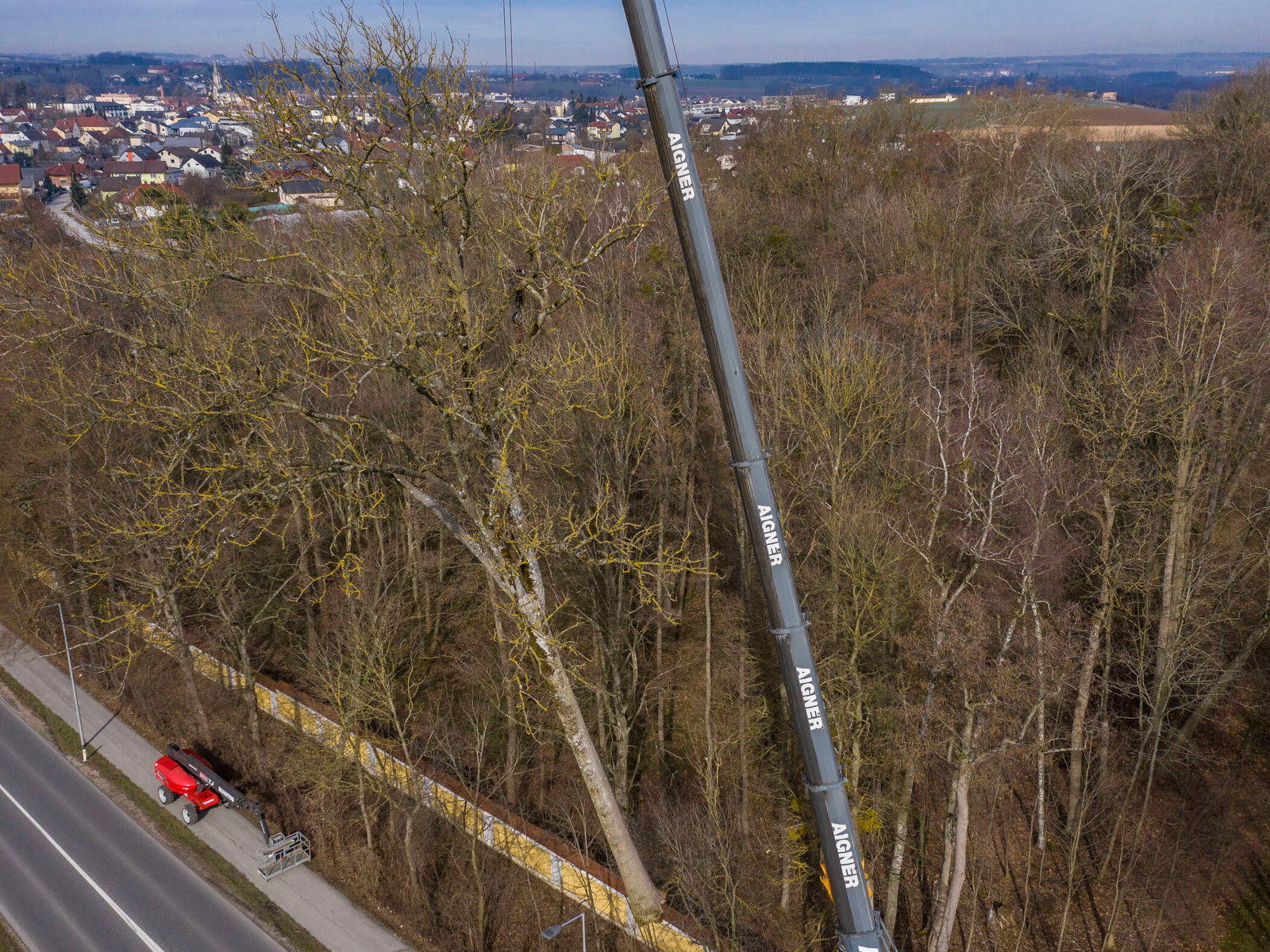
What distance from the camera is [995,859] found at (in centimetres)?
1642

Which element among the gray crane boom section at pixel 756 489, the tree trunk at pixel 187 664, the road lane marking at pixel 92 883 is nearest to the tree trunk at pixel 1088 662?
the gray crane boom section at pixel 756 489

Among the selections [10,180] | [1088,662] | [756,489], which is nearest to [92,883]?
[756,489]

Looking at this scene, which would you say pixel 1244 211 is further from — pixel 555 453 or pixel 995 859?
pixel 555 453

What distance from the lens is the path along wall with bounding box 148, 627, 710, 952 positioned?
13.6m

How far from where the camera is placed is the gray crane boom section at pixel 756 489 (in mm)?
6812

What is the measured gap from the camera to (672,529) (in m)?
20.2

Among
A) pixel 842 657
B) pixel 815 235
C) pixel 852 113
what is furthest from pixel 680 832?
pixel 852 113

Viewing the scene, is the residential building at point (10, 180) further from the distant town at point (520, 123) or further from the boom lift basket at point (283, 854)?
the boom lift basket at point (283, 854)

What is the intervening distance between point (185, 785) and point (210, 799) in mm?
638

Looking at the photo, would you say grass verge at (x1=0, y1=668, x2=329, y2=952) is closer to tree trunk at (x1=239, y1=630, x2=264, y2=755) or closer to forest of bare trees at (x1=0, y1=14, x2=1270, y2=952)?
forest of bare trees at (x1=0, y1=14, x2=1270, y2=952)

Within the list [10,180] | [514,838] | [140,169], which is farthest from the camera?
[140,169]

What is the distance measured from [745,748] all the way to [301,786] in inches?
413

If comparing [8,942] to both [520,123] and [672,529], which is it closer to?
[672,529]

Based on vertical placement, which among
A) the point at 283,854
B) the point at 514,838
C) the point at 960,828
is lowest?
the point at 283,854
